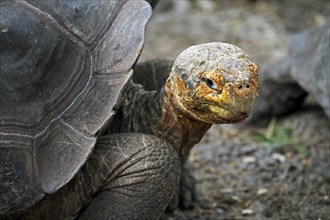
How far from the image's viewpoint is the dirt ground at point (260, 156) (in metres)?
3.96

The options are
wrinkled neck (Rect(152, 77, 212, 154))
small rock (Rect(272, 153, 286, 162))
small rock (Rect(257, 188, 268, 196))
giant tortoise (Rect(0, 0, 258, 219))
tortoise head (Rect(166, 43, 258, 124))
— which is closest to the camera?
tortoise head (Rect(166, 43, 258, 124))

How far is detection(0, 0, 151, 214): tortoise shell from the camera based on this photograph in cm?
300

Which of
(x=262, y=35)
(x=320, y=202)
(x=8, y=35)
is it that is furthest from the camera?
(x=262, y=35)

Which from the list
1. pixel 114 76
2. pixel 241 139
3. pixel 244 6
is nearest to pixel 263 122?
pixel 241 139

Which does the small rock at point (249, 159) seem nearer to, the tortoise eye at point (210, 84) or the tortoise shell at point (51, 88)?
the tortoise shell at point (51, 88)

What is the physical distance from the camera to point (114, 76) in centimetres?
309

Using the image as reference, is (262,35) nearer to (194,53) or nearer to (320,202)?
(320,202)

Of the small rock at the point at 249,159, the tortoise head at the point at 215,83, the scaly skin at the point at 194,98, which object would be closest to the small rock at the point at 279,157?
the small rock at the point at 249,159

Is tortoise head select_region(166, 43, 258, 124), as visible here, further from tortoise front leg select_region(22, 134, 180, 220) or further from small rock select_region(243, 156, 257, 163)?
small rock select_region(243, 156, 257, 163)

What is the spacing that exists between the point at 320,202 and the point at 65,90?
163 centimetres

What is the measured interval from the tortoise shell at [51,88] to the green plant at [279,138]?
179 centimetres

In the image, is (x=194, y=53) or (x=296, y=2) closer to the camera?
(x=194, y=53)

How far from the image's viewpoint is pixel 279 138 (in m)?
4.77

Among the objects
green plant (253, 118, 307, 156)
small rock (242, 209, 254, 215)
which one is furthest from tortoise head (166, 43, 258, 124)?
green plant (253, 118, 307, 156)
